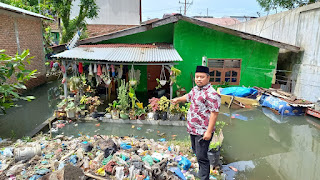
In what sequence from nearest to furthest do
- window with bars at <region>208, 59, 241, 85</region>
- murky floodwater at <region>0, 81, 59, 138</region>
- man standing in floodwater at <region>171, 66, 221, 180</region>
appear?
man standing in floodwater at <region>171, 66, 221, 180</region> < murky floodwater at <region>0, 81, 59, 138</region> < window with bars at <region>208, 59, 241, 85</region>

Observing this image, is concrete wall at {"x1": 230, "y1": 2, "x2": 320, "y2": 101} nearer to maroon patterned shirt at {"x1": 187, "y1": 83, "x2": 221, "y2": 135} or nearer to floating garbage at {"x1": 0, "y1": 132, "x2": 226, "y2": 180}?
floating garbage at {"x1": 0, "y1": 132, "x2": 226, "y2": 180}

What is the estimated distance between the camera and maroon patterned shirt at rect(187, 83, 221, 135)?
118 inches

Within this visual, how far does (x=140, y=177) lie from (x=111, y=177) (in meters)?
0.51

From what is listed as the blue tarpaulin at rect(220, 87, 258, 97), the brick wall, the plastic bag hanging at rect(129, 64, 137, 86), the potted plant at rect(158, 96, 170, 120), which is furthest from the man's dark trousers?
the brick wall

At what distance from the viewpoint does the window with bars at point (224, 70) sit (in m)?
10.9

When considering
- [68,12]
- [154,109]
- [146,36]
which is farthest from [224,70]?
[68,12]

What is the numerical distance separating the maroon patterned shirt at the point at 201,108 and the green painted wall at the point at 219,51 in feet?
24.4

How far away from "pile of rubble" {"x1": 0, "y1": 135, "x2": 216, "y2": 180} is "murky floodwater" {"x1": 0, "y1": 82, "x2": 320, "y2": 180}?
58.1 inches

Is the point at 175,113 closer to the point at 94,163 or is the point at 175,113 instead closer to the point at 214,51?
the point at 94,163

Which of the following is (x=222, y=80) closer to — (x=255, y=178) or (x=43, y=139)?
(x=255, y=178)

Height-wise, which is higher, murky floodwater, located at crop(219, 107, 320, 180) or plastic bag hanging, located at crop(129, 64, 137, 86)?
plastic bag hanging, located at crop(129, 64, 137, 86)

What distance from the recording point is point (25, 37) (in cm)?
1159

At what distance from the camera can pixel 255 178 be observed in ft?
15.1

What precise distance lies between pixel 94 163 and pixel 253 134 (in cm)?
549
